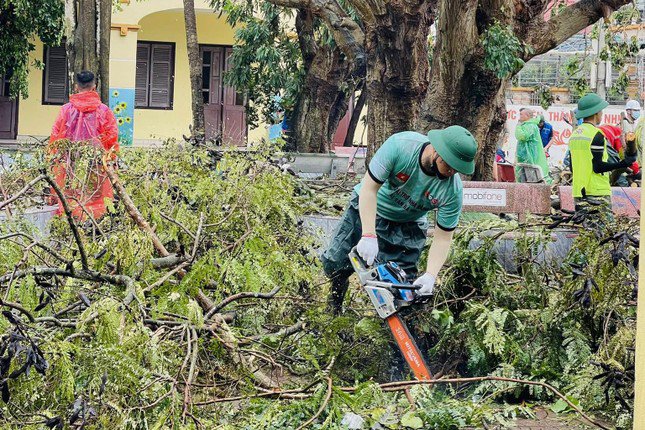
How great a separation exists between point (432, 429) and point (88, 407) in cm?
202

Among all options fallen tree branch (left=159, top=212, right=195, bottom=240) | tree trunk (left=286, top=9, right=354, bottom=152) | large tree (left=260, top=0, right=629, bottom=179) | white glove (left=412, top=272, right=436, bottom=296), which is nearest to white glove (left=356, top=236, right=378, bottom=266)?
white glove (left=412, top=272, right=436, bottom=296)

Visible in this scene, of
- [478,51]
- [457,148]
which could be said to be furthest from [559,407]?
[478,51]

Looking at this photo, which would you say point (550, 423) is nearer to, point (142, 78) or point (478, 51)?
point (478, 51)

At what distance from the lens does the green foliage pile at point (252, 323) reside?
439cm

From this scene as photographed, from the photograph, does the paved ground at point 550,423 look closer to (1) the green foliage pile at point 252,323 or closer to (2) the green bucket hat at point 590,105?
(1) the green foliage pile at point 252,323

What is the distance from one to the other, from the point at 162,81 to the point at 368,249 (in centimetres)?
2641

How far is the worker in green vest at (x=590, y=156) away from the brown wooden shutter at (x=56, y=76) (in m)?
22.4

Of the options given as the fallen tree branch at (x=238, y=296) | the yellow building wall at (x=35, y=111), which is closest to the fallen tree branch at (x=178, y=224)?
the fallen tree branch at (x=238, y=296)

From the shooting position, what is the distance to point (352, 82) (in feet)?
68.9

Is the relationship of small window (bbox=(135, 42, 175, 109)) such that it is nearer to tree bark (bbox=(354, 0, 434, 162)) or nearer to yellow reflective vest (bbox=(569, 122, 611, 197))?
tree bark (bbox=(354, 0, 434, 162))

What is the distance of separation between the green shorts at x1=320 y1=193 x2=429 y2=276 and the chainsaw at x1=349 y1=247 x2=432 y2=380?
2.64 feet

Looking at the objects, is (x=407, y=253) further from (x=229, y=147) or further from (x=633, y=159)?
(x=633, y=159)

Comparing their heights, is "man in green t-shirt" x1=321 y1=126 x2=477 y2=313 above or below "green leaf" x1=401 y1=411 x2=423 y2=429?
above

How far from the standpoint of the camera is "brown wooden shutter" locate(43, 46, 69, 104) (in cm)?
3122
